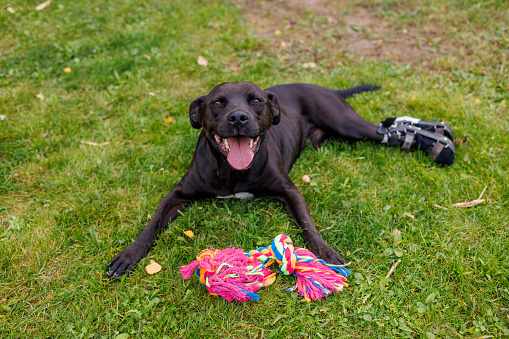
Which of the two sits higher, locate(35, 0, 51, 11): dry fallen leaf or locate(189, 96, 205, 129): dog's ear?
locate(189, 96, 205, 129): dog's ear

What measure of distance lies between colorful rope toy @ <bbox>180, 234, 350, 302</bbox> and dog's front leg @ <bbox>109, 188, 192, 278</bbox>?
0.45 m

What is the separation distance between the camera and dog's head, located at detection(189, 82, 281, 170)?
2.87 m

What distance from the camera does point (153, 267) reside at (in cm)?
285

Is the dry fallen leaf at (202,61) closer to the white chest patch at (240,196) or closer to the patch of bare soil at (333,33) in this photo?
the patch of bare soil at (333,33)

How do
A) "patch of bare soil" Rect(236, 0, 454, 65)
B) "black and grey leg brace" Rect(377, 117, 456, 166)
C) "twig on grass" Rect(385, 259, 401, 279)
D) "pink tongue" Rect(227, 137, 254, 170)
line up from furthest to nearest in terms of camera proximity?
1. "patch of bare soil" Rect(236, 0, 454, 65)
2. "black and grey leg brace" Rect(377, 117, 456, 166)
3. "pink tongue" Rect(227, 137, 254, 170)
4. "twig on grass" Rect(385, 259, 401, 279)

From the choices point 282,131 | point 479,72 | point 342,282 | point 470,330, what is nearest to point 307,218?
point 342,282

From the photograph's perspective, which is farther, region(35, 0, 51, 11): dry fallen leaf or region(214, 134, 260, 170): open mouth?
region(35, 0, 51, 11): dry fallen leaf

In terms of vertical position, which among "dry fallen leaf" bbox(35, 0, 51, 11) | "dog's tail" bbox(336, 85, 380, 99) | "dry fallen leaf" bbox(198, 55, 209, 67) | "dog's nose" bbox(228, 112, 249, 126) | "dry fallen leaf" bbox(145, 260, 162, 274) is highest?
"dog's nose" bbox(228, 112, 249, 126)

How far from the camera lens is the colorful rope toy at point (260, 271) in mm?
2502

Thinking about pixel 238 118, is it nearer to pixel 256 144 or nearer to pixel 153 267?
pixel 256 144

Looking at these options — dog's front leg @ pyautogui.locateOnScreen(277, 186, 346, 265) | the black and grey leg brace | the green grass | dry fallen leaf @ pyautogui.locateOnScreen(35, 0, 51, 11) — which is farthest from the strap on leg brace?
dry fallen leaf @ pyautogui.locateOnScreen(35, 0, 51, 11)

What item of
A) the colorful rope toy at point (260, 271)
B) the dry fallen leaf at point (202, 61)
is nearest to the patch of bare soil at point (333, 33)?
the dry fallen leaf at point (202, 61)

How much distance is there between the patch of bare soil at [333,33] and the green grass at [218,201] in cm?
10

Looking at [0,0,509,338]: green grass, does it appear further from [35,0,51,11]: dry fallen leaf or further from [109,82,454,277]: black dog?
[35,0,51,11]: dry fallen leaf
